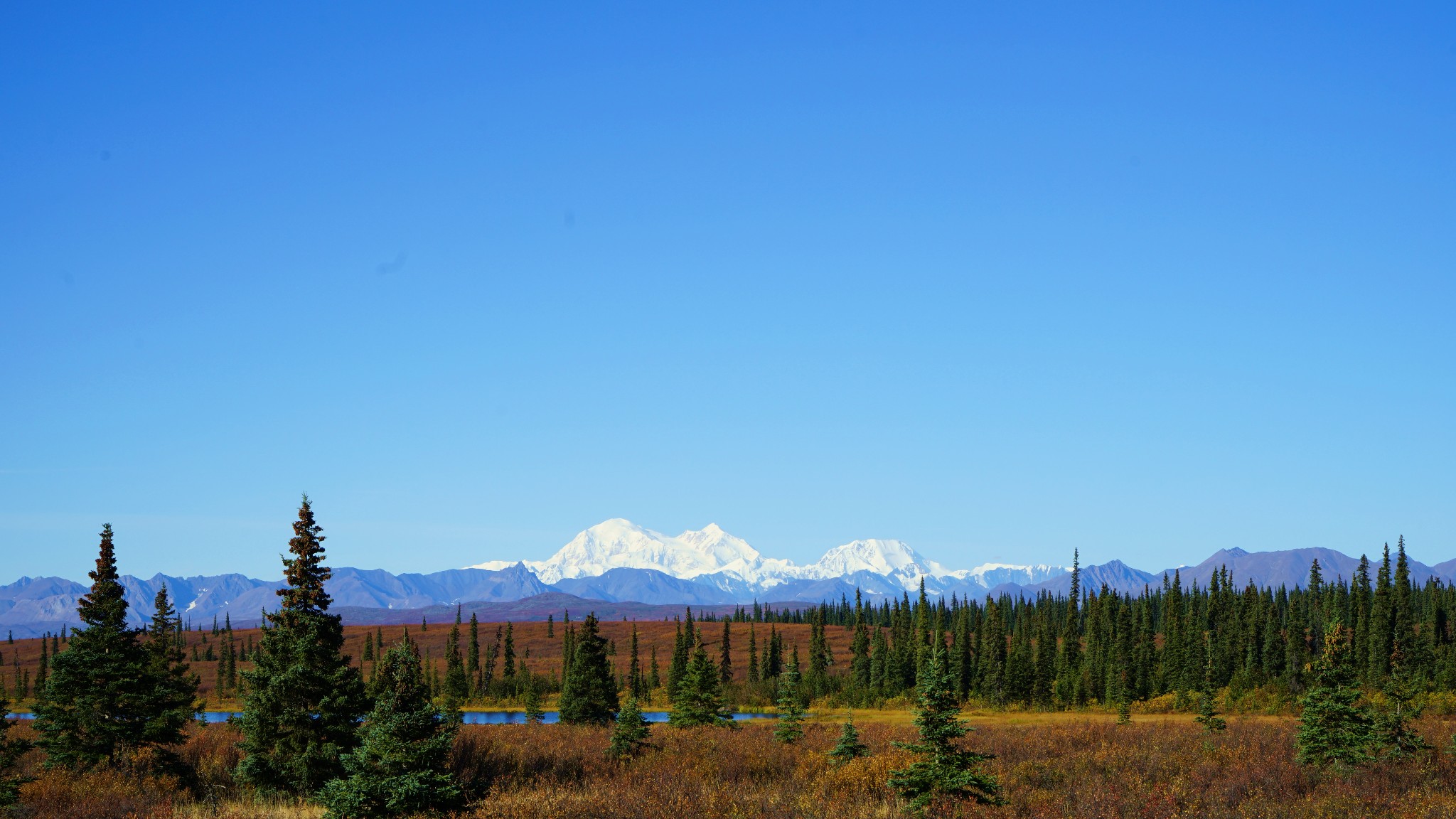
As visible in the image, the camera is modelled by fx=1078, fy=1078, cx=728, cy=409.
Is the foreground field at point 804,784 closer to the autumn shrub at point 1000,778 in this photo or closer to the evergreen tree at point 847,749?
the autumn shrub at point 1000,778

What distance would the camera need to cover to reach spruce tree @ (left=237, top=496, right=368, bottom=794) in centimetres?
2523

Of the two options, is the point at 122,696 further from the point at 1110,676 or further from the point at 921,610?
the point at 921,610

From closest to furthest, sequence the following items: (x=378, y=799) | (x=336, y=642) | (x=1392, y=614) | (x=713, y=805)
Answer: (x=378, y=799) → (x=713, y=805) → (x=336, y=642) → (x=1392, y=614)

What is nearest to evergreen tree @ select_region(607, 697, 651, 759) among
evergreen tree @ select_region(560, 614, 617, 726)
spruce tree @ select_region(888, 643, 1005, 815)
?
spruce tree @ select_region(888, 643, 1005, 815)

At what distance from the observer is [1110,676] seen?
349ft

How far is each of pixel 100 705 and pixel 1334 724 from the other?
3607 centimetres

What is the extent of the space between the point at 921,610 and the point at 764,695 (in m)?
24.7

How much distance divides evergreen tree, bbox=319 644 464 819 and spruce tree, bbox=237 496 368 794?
5666mm

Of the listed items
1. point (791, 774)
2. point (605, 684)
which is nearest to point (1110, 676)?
point (605, 684)

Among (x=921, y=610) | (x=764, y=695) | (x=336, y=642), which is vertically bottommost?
(x=764, y=695)

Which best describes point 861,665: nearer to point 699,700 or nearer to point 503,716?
point 503,716

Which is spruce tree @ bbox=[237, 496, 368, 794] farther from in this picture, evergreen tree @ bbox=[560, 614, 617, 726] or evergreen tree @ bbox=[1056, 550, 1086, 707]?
evergreen tree @ bbox=[1056, 550, 1086, 707]

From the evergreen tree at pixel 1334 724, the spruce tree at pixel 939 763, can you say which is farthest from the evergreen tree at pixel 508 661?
the spruce tree at pixel 939 763

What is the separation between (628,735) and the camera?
3575 cm
